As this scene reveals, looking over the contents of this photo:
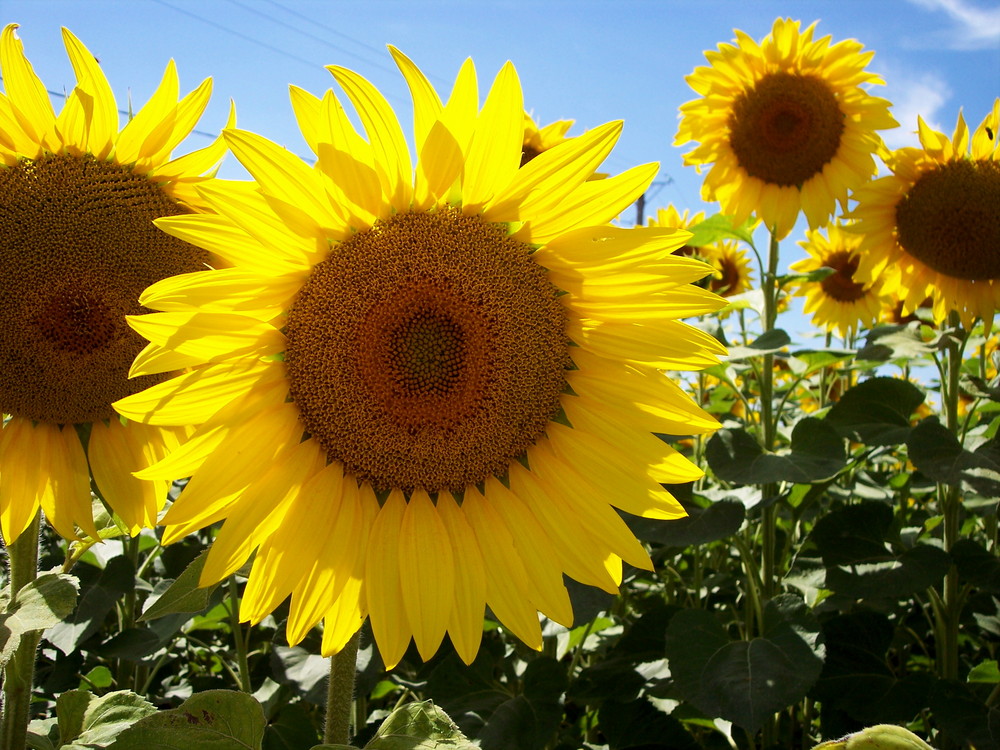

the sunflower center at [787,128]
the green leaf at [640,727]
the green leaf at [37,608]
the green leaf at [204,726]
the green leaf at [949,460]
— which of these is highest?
the sunflower center at [787,128]

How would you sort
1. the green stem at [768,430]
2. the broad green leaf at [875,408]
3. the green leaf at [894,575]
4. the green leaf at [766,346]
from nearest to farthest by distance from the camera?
the green leaf at [894,575] < the green leaf at [766,346] < the green stem at [768,430] < the broad green leaf at [875,408]

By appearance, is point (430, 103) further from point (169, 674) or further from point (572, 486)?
point (169, 674)

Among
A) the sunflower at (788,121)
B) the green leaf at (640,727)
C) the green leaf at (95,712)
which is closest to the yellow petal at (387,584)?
the green leaf at (95,712)

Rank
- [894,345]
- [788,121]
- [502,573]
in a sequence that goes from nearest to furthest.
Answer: [502,573] < [894,345] < [788,121]

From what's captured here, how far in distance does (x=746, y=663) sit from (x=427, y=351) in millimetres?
1603

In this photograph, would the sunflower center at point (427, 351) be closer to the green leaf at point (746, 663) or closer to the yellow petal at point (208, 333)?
the yellow petal at point (208, 333)

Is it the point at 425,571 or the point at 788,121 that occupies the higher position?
the point at 788,121

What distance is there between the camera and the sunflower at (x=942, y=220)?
11.9ft

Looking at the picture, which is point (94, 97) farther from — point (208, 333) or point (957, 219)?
point (957, 219)

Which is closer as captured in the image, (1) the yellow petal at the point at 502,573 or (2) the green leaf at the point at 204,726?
(2) the green leaf at the point at 204,726

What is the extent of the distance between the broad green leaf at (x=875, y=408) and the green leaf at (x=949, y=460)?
0.17 meters

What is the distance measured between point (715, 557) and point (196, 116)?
324 cm

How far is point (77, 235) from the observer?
1.69 metres

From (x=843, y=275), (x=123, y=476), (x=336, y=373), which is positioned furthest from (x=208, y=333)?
(x=843, y=275)
